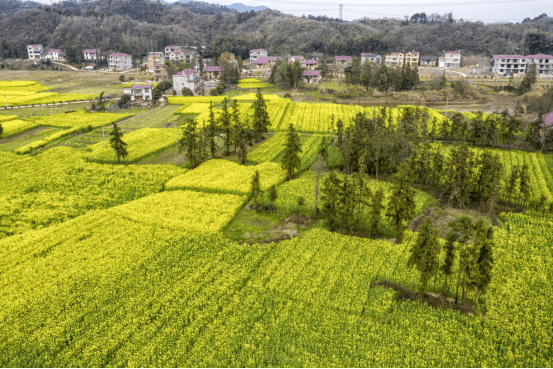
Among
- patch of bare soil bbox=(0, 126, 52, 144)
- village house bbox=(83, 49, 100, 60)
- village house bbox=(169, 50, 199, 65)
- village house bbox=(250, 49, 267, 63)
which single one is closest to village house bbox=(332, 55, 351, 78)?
village house bbox=(250, 49, 267, 63)

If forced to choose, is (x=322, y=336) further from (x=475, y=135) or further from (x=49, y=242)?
(x=475, y=135)

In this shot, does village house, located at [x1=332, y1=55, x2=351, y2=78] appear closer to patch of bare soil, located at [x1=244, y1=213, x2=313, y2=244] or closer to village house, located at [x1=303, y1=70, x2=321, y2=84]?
village house, located at [x1=303, y1=70, x2=321, y2=84]

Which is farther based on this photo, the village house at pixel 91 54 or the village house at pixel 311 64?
the village house at pixel 91 54

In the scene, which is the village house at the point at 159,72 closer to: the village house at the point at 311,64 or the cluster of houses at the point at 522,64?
the village house at the point at 311,64

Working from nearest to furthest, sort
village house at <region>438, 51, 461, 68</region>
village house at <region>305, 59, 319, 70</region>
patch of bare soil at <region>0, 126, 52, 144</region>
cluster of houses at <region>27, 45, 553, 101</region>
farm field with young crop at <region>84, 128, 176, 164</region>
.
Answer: farm field with young crop at <region>84, 128, 176, 164</region> < patch of bare soil at <region>0, 126, 52, 144</region> < cluster of houses at <region>27, 45, 553, 101</region> < village house at <region>438, 51, 461, 68</region> < village house at <region>305, 59, 319, 70</region>

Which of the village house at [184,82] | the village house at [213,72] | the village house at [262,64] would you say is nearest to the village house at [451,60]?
the village house at [262,64]

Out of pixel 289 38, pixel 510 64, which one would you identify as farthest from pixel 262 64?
pixel 510 64

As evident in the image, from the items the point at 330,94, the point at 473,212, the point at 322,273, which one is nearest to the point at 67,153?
the point at 322,273
